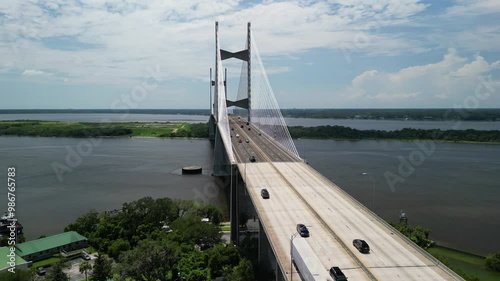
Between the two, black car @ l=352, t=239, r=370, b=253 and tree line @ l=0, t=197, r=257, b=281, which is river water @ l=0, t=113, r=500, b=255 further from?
black car @ l=352, t=239, r=370, b=253

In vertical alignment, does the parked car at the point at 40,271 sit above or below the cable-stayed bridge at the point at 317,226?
below

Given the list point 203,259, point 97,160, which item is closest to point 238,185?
point 203,259

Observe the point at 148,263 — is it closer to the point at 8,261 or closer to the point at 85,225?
the point at 8,261

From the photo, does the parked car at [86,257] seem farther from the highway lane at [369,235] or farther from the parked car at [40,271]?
the highway lane at [369,235]

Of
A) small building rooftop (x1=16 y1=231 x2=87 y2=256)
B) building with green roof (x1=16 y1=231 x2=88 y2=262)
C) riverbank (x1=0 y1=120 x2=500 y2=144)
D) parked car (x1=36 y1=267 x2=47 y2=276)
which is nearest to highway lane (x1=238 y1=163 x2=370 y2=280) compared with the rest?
building with green roof (x1=16 y1=231 x2=88 y2=262)

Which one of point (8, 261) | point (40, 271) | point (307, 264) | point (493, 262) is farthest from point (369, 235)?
point (8, 261)

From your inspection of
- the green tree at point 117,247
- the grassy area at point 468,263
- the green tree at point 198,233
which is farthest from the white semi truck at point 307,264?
the green tree at point 117,247
